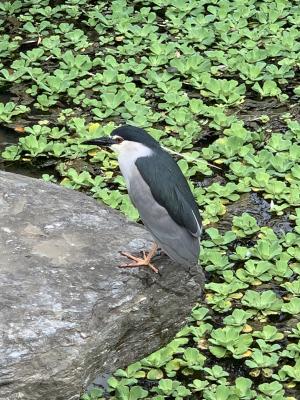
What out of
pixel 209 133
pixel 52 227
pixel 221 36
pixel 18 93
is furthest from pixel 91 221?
pixel 221 36

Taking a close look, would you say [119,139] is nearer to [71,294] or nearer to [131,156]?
[131,156]

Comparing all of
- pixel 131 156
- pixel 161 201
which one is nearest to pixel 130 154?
pixel 131 156

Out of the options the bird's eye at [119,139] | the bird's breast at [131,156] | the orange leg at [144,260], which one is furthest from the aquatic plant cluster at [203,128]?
the bird's eye at [119,139]

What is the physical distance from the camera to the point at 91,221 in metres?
3.95

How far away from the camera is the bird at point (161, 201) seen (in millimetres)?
3715

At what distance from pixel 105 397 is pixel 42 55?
10.1 ft

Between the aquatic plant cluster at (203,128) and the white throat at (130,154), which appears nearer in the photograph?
the white throat at (130,154)

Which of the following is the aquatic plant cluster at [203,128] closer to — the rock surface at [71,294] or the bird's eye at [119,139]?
the rock surface at [71,294]

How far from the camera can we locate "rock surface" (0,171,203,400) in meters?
3.28

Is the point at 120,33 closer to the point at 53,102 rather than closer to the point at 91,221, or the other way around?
the point at 53,102

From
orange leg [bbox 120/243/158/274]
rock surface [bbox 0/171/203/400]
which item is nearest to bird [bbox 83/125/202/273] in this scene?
orange leg [bbox 120/243/158/274]

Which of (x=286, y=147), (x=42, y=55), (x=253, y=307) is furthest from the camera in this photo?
(x=42, y=55)

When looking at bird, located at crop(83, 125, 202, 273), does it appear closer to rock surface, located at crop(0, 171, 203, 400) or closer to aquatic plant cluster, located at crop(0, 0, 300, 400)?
rock surface, located at crop(0, 171, 203, 400)

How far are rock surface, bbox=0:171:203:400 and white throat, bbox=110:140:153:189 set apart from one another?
27cm
